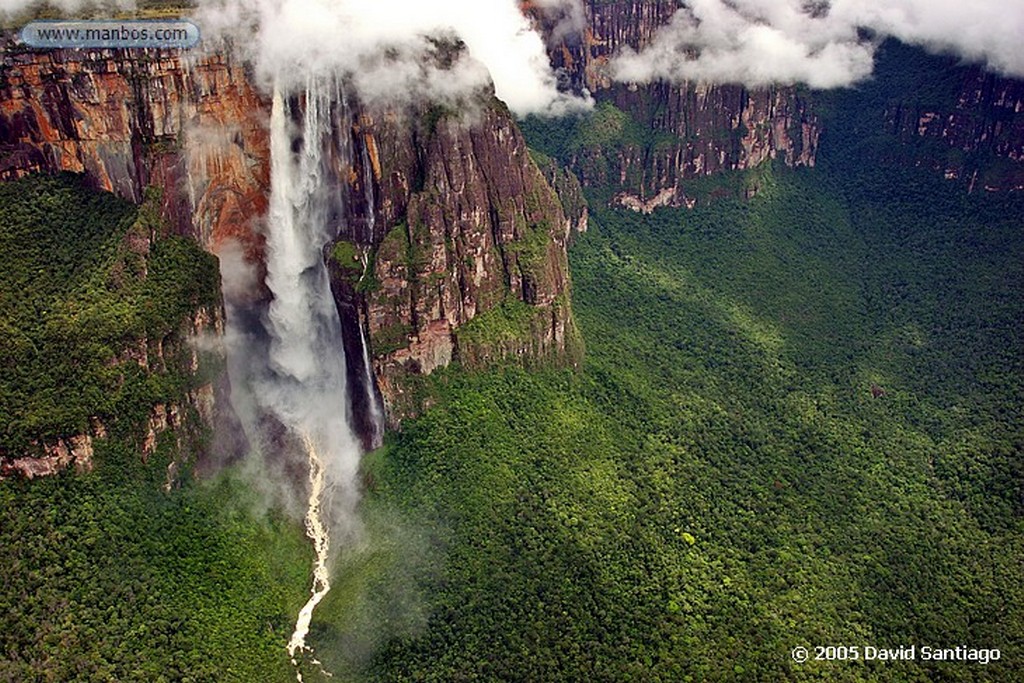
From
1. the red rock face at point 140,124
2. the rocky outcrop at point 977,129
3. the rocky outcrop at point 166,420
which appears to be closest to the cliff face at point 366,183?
the red rock face at point 140,124

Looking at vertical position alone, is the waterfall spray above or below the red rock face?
below

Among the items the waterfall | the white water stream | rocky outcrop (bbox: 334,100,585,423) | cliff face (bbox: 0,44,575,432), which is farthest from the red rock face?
rocky outcrop (bbox: 334,100,585,423)

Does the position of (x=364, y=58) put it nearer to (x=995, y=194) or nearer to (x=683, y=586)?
(x=683, y=586)

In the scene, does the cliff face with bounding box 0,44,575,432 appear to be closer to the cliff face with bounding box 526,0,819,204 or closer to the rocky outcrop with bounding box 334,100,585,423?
the rocky outcrop with bounding box 334,100,585,423

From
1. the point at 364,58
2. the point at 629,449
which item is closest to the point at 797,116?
the point at 629,449

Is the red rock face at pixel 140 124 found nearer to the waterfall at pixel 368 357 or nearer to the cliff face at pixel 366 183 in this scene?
the cliff face at pixel 366 183

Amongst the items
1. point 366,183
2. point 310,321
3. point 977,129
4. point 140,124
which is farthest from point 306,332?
point 977,129

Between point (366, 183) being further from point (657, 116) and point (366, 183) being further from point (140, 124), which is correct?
point (657, 116)
